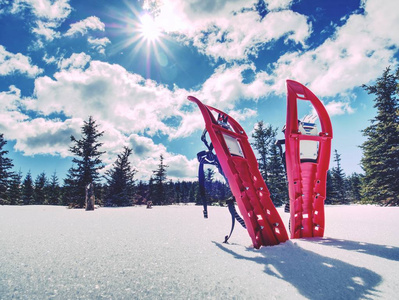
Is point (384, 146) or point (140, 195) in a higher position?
point (384, 146)

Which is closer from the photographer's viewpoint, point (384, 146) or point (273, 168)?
point (384, 146)

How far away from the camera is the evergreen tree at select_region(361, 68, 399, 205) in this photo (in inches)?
533

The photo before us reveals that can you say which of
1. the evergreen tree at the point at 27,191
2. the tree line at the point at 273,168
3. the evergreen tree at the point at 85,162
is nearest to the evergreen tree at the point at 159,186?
the tree line at the point at 273,168

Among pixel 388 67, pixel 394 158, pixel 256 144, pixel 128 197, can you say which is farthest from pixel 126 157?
pixel 388 67

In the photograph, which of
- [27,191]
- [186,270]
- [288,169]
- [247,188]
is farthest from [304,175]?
[27,191]

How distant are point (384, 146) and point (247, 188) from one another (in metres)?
17.9

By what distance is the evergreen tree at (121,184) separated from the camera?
21.6 m

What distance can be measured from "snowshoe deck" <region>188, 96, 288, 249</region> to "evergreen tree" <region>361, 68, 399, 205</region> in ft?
50.9

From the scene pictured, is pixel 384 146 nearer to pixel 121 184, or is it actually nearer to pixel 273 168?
pixel 273 168

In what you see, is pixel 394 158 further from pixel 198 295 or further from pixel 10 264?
pixel 10 264

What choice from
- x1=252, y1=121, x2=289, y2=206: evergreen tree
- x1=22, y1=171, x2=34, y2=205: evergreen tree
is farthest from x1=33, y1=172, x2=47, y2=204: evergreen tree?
x1=252, y1=121, x2=289, y2=206: evergreen tree

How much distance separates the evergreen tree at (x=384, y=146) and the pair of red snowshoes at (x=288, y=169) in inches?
570

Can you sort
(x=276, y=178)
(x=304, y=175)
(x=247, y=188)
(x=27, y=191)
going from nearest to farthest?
(x=247, y=188)
(x=304, y=175)
(x=276, y=178)
(x=27, y=191)

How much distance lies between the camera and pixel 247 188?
2555 millimetres
